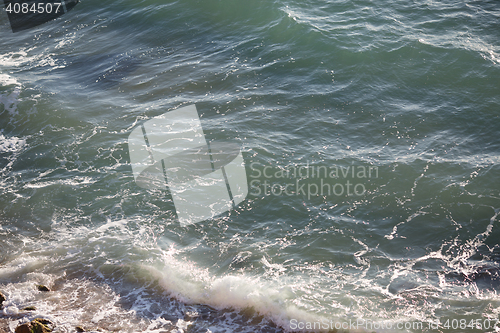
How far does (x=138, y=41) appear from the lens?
15391mm

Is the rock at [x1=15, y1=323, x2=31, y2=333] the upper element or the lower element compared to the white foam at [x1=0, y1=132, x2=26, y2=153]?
lower

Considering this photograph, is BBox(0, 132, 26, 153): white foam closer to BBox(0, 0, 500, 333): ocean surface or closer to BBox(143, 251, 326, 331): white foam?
BBox(0, 0, 500, 333): ocean surface

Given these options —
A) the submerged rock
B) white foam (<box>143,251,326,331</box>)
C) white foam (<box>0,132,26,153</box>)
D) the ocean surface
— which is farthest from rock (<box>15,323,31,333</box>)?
white foam (<box>0,132,26,153</box>)

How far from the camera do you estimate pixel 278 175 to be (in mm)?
9188

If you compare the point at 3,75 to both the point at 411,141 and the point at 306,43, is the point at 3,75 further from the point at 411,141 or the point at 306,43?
the point at 411,141

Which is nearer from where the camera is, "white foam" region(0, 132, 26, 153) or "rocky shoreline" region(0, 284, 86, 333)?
"rocky shoreline" region(0, 284, 86, 333)

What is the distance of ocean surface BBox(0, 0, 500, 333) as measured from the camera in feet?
21.6

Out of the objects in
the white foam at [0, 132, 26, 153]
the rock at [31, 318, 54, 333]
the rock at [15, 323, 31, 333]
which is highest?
the white foam at [0, 132, 26, 153]

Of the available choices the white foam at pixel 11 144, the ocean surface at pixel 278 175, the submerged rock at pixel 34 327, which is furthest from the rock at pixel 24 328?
the white foam at pixel 11 144

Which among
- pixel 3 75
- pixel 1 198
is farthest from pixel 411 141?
pixel 3 75

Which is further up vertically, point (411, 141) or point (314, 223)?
point (411, 141)

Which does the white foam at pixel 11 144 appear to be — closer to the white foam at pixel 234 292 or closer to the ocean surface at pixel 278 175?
the ocean surface at pixel 278 175

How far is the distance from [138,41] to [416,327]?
14107mm

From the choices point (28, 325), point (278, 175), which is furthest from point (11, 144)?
point (278, 175)
